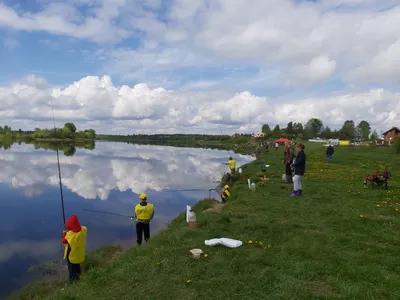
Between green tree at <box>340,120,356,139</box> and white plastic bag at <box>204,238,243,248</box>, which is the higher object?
green tree at <box>340,120,356,139</box>

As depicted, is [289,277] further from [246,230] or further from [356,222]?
[356,222]

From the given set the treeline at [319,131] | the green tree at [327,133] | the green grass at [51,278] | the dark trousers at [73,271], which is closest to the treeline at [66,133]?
the treeline at [319,131]

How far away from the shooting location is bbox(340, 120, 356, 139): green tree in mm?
106206

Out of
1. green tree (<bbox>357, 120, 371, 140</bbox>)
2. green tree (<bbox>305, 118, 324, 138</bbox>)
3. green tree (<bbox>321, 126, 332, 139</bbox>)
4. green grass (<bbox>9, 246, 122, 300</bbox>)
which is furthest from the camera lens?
green tree (<bbox>305, 118, 324, 138</bbox>)

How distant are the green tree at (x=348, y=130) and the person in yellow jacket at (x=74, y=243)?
109 metres

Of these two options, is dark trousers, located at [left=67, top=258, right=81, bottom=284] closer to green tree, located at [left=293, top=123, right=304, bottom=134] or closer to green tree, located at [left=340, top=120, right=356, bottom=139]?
green tree, located at [left=340, top=120, right=356, bottom=139]

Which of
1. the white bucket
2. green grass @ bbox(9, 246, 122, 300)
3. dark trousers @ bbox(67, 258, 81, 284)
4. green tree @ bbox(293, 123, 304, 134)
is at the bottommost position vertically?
green grass @ bbox(9, 246, 122, 300)

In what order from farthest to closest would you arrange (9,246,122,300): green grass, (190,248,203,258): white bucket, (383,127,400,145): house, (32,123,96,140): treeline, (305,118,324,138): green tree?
(32,123,96,140): treeline
(305,118,324,138): green tree
(383,127,400,145): house
(9,246,122,300): green grass
(190,248,203,258): white bucket

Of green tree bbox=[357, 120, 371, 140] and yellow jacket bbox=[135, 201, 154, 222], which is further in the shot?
green tree bbox=[357, 120, 371, 140]

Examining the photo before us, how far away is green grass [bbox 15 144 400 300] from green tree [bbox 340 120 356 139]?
4087 inches

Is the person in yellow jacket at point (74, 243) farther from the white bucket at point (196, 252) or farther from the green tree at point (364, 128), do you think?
the green tree at point (364, 128)

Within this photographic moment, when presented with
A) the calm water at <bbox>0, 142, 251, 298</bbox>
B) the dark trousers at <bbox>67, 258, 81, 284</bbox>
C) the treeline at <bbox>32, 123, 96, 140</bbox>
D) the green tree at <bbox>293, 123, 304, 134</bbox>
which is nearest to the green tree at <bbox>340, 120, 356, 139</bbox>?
the green tree at <bbox>293, 123, 304, 134</bbox>

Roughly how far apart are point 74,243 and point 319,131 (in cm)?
13893

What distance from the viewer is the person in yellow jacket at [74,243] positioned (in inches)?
284
